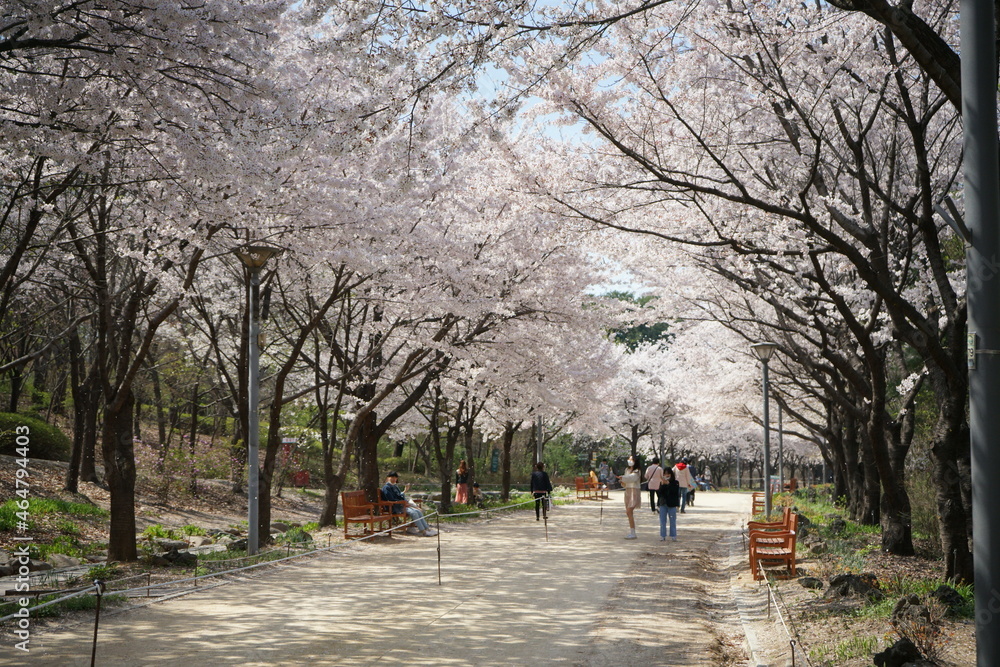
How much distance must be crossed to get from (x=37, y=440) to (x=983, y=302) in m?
25.3

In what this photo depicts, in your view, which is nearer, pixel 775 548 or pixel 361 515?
pixel 775 548

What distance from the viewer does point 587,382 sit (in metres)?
28.7

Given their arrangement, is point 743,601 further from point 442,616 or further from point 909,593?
point 442,616

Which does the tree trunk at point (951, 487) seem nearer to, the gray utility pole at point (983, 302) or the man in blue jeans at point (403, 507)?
the gray utility pole at point (983, 302)

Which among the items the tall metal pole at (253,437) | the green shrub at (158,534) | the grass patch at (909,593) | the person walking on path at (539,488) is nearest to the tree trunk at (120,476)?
the tall metal pole at (253,437)

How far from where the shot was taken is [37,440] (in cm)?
2341

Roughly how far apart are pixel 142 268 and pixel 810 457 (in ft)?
196

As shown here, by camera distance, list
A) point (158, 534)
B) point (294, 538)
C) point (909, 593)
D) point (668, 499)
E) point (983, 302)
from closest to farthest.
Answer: point (983, 302)
point (909, 593)
point (294, 538)
point (158, 534)
point (668, 499)

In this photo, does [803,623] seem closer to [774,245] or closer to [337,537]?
[774,245]

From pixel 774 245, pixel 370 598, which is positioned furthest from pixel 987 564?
pixel 774 245

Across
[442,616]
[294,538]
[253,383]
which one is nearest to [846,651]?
[442,616]

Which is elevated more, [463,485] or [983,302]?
[983,302]

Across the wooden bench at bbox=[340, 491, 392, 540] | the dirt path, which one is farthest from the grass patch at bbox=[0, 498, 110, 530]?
the dirt path

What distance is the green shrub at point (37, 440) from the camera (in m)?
22.4
